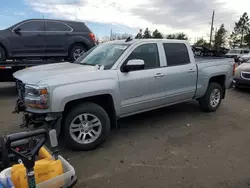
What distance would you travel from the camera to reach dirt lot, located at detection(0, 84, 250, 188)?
11.0 ft

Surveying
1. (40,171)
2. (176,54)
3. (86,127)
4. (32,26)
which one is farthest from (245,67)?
(40,171)

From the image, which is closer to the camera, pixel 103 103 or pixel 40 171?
pixel 40 171

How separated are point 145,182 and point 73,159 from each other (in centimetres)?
125

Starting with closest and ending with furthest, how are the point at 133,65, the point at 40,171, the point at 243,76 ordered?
the point at 40,171
the point at 133,65
the point at 243,76

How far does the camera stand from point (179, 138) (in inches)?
187

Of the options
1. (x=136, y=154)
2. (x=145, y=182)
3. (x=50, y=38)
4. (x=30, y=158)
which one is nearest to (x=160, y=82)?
(x=136, y=154)

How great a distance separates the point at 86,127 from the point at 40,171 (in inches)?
65.0

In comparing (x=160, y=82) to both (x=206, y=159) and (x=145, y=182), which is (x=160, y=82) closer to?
(x=206, y=159)

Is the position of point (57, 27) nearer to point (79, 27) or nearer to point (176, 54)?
point (79, 27)

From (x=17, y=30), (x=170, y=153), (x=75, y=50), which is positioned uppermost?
(x=17, y=30)

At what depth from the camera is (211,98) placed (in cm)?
635

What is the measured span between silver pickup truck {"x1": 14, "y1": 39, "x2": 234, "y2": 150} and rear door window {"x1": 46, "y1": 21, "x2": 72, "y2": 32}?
4.13m

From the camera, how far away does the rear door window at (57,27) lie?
880 centimetres

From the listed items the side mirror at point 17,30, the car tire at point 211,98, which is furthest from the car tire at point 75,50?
the car tire at point 211,98
